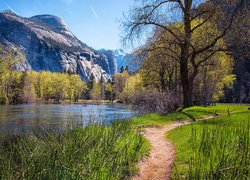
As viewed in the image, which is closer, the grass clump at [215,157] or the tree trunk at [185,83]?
the grass clump at [215,157]

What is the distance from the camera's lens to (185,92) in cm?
2538

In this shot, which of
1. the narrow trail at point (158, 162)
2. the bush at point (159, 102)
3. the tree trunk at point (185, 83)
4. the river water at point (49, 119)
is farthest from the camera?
the bush at point (159, 102)

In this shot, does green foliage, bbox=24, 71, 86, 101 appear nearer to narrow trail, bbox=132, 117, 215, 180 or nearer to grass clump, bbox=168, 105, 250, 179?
narrow trail, bbox=132, 117, 215, 180

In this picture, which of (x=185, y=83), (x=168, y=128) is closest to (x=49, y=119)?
(x=185, y=83)

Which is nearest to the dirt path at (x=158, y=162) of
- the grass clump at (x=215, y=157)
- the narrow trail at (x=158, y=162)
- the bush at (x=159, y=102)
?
the narrow trail at (x=158, y=162)

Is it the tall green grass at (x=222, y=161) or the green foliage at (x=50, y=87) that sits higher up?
the green foliage at (x=50, y=87)

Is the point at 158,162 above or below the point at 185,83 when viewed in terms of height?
below

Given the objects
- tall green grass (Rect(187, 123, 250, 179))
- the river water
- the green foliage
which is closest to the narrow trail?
tall green grass (Rect(187, 123, 250, 179))

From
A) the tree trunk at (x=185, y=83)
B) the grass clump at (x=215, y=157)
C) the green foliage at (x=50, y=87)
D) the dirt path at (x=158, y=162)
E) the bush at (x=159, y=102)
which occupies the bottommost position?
the dirt path at (x=158, y=162)

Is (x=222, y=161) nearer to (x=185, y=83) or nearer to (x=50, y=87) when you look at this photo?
(x=185, y=83)

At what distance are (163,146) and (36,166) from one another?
6.52 meters

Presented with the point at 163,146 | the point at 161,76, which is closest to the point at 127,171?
the point at 163,146

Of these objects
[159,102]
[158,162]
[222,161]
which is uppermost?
[159,102]

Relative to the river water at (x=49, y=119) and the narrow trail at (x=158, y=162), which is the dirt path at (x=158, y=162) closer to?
the narrow trail at (x=158, y=162)
